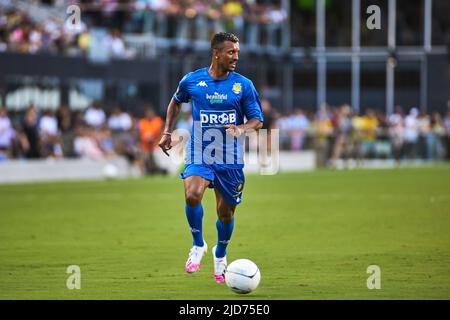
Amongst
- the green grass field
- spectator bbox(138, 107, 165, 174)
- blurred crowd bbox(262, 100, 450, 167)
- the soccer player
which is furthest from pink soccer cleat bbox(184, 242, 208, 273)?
blurred crowd bbox(262, 100, 450, 167)

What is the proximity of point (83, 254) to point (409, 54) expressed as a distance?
38.9 meters

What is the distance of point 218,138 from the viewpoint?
11906 millimetres

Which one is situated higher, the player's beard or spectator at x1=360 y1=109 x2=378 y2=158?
the player's beard

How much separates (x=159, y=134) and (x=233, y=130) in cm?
2261

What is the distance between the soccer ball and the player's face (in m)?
2.22

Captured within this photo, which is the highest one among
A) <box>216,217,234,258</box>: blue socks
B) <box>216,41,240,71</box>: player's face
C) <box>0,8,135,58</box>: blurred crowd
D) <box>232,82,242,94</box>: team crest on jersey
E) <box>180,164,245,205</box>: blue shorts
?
<box>0,8,135,58</box>: blurred crowd

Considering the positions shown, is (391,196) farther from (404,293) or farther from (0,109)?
(404,293)

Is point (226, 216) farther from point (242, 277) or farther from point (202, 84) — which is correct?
→ point (202, 84)

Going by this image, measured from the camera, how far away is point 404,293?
10461 mm

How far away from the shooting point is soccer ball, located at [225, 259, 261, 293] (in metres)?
10.6

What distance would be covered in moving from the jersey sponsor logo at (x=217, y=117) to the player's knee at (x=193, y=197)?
762mm

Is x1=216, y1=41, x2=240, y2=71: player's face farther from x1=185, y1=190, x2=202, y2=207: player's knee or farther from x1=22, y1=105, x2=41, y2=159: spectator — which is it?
x1=22, y1=105, x2=41, y2=159: spectator

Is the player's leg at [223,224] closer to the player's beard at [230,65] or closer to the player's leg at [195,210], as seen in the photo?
the player's leg at [195,210]
